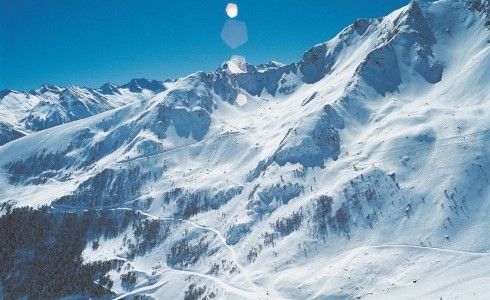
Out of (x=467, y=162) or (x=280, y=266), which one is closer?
(x=280, y=266)

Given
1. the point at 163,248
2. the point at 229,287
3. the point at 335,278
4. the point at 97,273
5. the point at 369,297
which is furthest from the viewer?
the point at 163,248

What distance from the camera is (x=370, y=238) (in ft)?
499

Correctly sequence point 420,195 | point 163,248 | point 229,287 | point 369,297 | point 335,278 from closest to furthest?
point 369,297, point 335,278, point 229,287, point 420,195, point 163,248

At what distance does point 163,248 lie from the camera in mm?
196125

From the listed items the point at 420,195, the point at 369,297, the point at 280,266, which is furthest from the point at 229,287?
the point at 420,195

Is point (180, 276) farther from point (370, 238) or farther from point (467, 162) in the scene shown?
point (467, 162)

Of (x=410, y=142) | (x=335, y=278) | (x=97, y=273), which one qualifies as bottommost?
(x=335, y=278)

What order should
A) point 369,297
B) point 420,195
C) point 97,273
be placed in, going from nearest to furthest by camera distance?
point 369,297, point 420,195, point 97,273

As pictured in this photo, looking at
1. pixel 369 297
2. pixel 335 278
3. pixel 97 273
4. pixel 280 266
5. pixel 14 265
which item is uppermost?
pixel 14 265

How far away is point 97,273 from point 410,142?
159m

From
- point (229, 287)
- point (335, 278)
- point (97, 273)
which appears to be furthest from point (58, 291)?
point (335, 278)

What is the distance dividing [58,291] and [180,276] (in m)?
50.8

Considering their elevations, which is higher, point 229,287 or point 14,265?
point 14,265

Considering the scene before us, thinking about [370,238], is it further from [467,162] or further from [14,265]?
[14,265]
